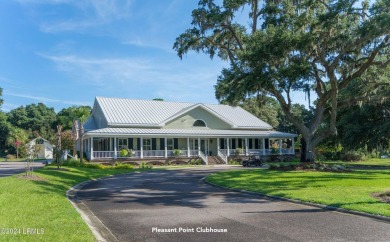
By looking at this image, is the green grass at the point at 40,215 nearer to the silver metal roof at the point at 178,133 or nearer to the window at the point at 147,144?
the silver metal roof at the point at 178,133

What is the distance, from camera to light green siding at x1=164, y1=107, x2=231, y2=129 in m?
42.3

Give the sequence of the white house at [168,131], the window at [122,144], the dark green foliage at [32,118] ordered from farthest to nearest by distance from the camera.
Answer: the dark green foliage at [32,118], the window at [122,144], the white house at [168,131]

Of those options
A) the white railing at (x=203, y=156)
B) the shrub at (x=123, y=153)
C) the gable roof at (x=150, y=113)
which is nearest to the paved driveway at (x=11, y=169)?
the shrub at (x=123, y=153)

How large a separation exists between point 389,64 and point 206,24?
13407mm

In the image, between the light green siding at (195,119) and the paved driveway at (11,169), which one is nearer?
the paved driveway at (11,169)

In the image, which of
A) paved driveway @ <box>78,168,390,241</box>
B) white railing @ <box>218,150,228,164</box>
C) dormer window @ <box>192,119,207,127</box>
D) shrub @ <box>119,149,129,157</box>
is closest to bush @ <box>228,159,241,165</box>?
white railing @ <box>218,150,228,164</box>

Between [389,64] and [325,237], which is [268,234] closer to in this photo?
[325,237]

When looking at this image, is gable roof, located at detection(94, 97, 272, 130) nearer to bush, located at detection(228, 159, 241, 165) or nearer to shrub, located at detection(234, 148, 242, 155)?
shrub, located at detection(234, 148, 242, 155)

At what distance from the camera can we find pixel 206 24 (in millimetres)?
27734

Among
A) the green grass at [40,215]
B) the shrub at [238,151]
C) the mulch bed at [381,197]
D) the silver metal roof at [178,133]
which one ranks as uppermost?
the silver metal roof at [178,133]

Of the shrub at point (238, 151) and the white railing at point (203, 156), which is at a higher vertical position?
the shrub at point (238, 151)

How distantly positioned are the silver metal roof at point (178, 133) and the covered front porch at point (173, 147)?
1.83ft

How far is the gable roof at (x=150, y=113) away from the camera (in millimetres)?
39594

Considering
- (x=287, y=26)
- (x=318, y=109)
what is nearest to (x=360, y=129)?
(x=318, y=109)
